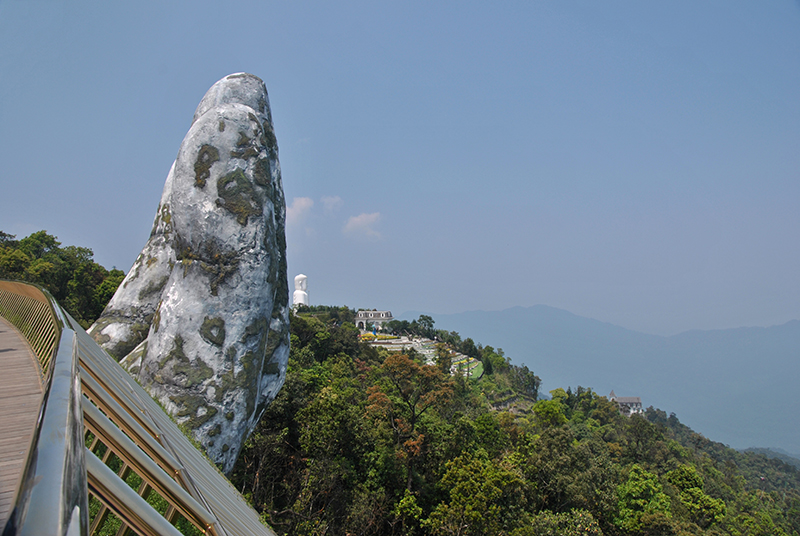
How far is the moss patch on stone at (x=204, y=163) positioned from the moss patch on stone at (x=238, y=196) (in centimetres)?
31

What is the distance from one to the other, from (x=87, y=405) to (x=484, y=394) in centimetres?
6101

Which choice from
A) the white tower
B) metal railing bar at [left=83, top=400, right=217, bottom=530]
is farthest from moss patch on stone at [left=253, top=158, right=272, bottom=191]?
the white tower

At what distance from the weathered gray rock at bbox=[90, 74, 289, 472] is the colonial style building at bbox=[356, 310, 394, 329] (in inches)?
3727

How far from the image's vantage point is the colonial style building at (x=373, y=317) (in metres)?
104

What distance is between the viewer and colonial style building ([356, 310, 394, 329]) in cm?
10419

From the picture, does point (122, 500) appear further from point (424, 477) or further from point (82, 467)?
point (424, 477)

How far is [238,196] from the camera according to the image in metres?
8.85

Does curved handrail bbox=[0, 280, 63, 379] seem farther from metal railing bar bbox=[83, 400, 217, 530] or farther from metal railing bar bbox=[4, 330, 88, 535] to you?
metal railing bar bbox=[4, 330, 88, 535]

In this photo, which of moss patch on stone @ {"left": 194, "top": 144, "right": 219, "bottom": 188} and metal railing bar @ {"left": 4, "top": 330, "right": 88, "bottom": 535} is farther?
moss patch on stone @ {"left": 194, "top": 144, "right": 219, "bottom": 188}

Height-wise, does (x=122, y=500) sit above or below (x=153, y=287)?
below

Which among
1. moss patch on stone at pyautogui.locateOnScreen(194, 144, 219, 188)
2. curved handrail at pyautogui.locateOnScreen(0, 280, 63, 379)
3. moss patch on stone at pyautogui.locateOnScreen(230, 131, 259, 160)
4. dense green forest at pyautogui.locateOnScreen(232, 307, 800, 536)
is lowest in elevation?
dense green forest at pyautogui.locateOnScreen(232, 307, 800, 536)

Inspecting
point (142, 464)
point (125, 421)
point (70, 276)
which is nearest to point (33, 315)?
point (125, 421)

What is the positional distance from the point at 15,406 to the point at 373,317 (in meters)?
105

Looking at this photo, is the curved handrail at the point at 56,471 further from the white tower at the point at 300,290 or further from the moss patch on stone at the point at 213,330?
the white tower at the point at 300,290
